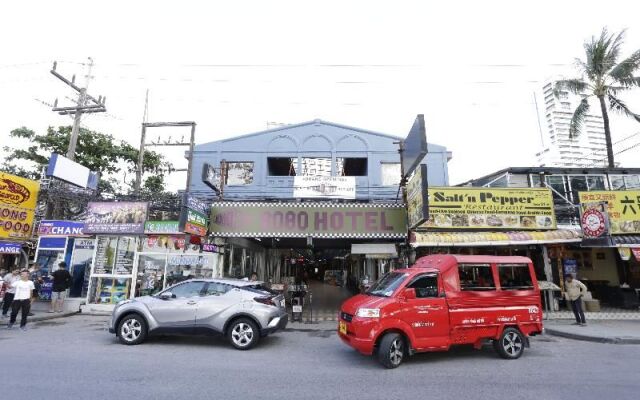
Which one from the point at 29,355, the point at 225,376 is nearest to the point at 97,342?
the point at 29,355

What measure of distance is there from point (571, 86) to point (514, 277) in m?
17.6

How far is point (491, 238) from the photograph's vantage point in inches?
524

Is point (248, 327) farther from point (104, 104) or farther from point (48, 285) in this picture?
point (104, 104)

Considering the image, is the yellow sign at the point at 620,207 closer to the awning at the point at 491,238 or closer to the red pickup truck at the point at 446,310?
the awning at the point at 491,238

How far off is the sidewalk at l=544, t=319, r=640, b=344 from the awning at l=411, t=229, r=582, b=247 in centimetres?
297

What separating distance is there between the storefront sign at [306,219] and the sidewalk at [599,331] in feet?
19.9

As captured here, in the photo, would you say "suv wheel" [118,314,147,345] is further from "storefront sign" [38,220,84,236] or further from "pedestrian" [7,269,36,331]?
"storefront sign" [38,220,84,236]

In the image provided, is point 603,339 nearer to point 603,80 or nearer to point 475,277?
point 475,277

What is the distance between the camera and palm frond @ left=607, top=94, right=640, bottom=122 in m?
19.3

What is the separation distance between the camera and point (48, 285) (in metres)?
16.3

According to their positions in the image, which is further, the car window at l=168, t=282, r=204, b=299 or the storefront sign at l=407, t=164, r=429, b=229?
the storefront sign at l=407, t=164, r=429, b=229

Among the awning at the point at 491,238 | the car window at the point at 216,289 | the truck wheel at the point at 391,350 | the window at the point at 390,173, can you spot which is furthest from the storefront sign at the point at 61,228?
the window at the point at 390,173

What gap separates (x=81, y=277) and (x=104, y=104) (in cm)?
928

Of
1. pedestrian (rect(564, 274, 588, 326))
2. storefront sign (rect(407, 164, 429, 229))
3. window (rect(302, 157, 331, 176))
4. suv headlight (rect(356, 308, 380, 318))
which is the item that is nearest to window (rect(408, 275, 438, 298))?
suv headlight (rect(356, 308, 380, 318))
